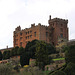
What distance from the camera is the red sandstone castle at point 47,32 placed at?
7638cm

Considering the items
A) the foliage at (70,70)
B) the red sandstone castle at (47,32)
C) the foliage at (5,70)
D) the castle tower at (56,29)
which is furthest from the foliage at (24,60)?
the foliage at (70,70)

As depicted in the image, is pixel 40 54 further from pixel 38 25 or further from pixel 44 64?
pixel 38 25

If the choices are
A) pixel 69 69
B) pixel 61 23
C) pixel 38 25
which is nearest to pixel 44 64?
pixel 69 69

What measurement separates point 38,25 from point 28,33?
6.46 m

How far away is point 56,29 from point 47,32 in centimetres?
391

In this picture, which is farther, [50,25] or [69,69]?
[50,25]

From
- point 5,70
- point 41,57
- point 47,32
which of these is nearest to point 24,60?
point 41,57

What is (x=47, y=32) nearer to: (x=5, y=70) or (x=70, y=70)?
(x=5, y=70)

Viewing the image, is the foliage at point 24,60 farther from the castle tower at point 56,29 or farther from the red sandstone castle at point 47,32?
the castle tower at point 56,29

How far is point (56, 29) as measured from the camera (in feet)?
260

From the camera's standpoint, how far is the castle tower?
7954cm

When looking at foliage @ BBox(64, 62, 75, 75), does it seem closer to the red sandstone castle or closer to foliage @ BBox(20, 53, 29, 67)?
foliage @ BBox(20, 53, 29, 67)

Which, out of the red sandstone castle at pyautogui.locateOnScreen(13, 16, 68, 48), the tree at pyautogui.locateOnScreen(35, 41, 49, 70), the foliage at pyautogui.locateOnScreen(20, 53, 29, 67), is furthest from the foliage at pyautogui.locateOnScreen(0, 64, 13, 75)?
the red sandstone castle at pyautogui.locateOnScreen(13, 16, 68, 48)

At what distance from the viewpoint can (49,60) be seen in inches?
2029
